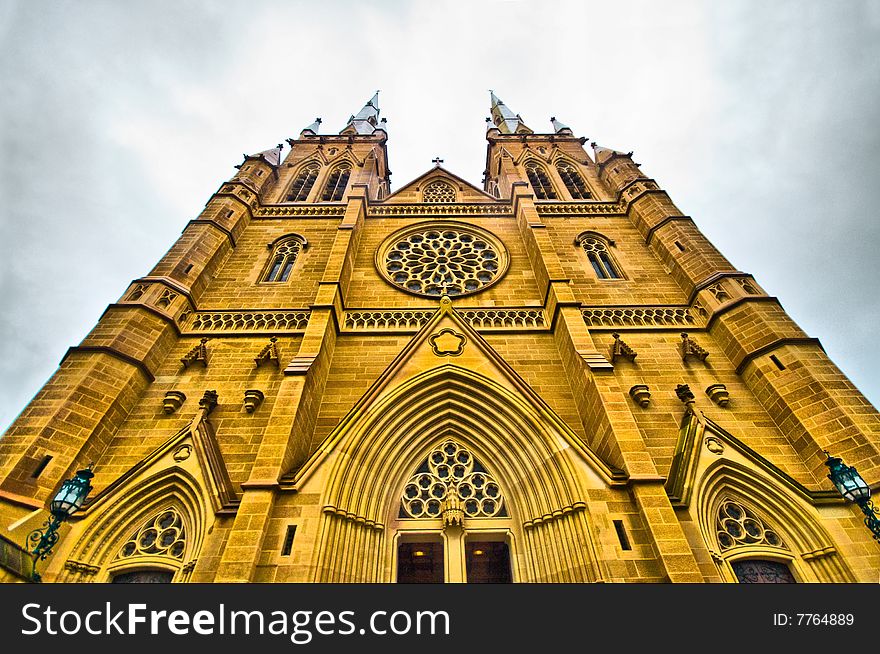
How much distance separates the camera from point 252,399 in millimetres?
9234

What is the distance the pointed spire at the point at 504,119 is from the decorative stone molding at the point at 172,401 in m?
24.7

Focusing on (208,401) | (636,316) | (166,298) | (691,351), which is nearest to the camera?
(208,401)

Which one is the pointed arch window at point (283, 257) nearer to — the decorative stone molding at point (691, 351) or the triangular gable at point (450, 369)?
the triangular gable at point (450, 369)

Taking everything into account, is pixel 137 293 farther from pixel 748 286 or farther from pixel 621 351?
pixel 748 286

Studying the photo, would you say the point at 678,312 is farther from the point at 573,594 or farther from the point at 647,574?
the point at 573,594

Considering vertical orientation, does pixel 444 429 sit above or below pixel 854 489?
above

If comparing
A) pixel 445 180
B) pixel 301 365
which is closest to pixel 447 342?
pixel 301 365

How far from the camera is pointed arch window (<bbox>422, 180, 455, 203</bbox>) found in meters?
18.8

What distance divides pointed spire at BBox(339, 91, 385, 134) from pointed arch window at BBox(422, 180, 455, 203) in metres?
10.9

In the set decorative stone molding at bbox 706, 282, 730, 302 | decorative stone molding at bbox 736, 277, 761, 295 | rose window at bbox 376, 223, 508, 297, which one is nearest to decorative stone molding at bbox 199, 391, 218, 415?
rose window at bbox 376, 223, 508, 297

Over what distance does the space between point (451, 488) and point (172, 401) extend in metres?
6.15

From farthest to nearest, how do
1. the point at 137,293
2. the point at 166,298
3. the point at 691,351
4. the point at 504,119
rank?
the point at 504,119 < the point at 166,298 < the point at 137,293 < the point at 691,351

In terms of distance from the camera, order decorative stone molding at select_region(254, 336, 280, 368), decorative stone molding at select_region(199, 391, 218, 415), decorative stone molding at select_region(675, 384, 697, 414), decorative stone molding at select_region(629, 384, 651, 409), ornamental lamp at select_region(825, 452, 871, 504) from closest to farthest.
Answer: ornamental lamp at select_region(825, 452, 871, 504) < decorative stone molding at select_region(199, 391, 218, 415) < decorative stone molding at select_region(675, 384, 697, 414) < decorative stone molding at select_region(629, 384, 651, 409) < decorative stone molding at select_region(254, 336, 280, 368)

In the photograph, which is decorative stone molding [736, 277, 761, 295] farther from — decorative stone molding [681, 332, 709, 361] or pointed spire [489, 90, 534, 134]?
pointed spire [489, 90, 534, 134]
